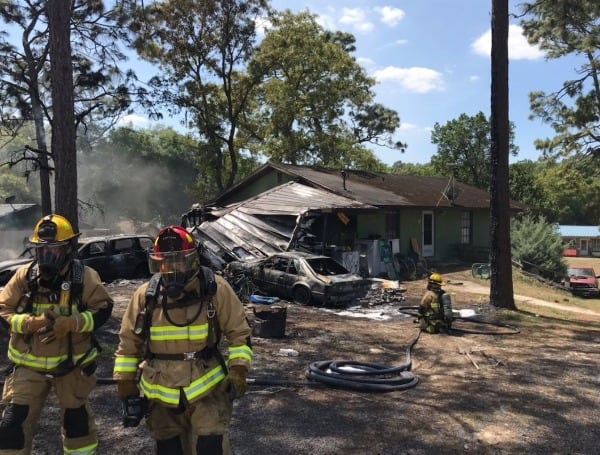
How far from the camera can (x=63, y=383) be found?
11.6 ft

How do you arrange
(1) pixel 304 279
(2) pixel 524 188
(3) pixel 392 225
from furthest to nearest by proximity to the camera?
1. (2) pixel 524 188
2. (3) pixel 392 225
3. (1) pixel 304 279

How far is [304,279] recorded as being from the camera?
12617mm

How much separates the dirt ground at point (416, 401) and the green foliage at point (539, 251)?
45.7ft

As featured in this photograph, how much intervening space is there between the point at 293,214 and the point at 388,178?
1202 cm

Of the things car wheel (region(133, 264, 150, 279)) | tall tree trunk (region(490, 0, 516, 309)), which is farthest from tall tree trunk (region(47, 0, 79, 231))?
tall tree trunk (region(490, 0, 516, 309))

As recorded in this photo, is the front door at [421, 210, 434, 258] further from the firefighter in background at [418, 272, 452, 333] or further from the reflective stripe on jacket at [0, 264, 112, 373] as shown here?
the reflective stripe on jacket at [0, 264, 112, 373]

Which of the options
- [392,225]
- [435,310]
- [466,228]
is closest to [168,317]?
[435,310]

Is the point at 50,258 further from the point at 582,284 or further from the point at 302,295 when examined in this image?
the point at 582,284

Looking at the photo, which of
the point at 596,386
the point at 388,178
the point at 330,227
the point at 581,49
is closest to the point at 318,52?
the point at 388,178

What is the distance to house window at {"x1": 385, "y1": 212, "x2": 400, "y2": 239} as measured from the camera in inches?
818

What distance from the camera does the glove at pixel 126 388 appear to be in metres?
3.03

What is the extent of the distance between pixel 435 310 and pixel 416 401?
401 centimetres

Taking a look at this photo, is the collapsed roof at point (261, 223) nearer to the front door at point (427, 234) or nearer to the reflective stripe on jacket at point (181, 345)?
the front door at point (427, 234)

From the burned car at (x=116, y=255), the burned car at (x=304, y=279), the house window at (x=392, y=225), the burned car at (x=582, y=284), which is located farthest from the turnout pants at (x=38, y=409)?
the burned car at (x=582, y=284)
